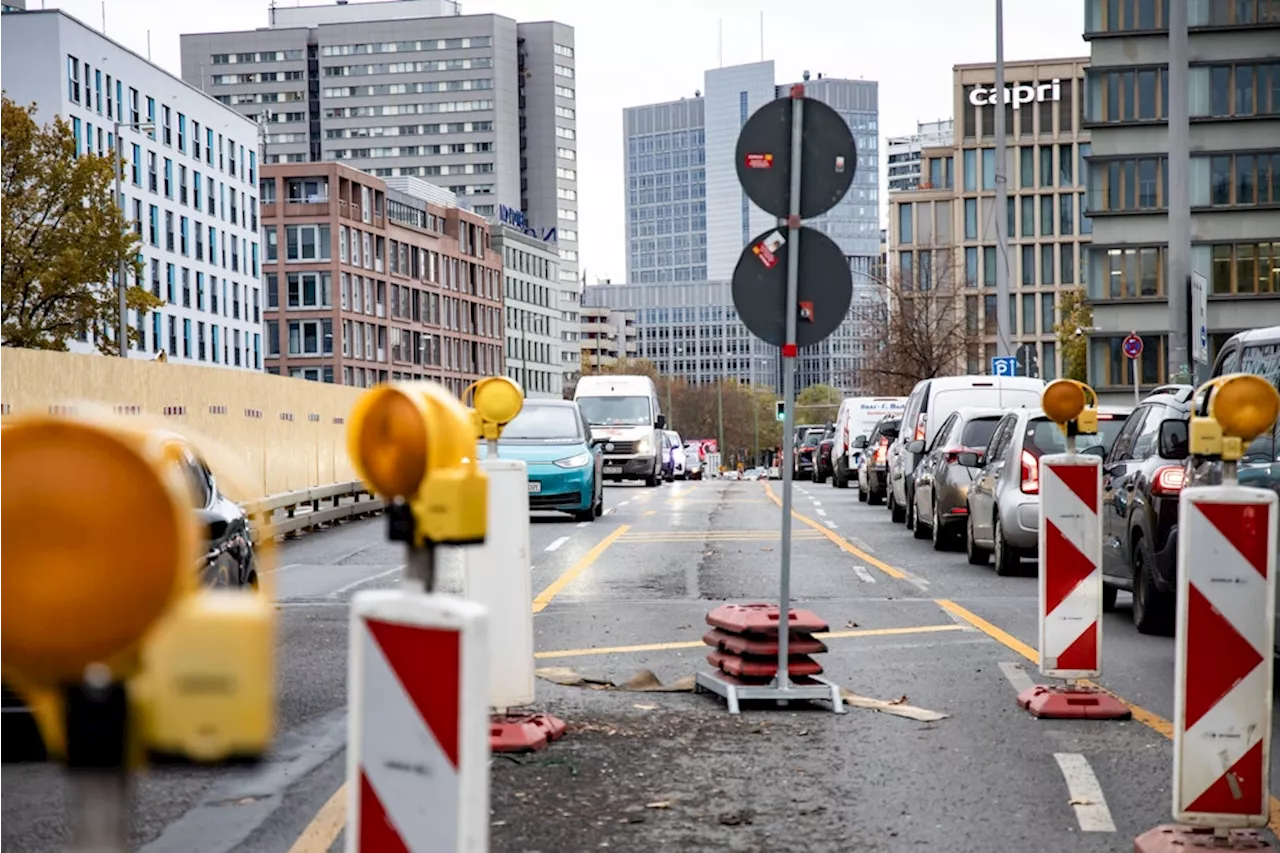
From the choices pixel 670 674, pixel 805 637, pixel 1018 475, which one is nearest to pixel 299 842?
pixel 805 637

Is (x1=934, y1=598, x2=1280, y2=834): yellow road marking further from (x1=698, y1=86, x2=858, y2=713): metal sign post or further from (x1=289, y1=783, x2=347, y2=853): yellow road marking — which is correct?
(x1=289, y1=783, x2=347, y2=853): yellow road marking

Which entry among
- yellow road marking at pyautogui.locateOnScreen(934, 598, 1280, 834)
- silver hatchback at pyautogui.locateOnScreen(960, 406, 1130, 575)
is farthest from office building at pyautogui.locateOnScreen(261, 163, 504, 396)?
yellow road marking at pyautogui.locateOnScreen(934, 598, 1280, 834)

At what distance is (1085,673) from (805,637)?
137 centimetres

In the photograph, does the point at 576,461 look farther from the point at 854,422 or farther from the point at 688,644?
the point at 854,422

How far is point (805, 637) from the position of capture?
9188mm

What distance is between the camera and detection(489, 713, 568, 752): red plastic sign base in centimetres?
766

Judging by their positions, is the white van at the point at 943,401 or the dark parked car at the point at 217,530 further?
the white van at the point at 943,401

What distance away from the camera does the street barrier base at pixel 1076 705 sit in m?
8.52

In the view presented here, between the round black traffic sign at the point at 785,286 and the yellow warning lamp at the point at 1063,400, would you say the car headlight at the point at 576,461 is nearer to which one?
the round black traffic sign at the point at 785,286

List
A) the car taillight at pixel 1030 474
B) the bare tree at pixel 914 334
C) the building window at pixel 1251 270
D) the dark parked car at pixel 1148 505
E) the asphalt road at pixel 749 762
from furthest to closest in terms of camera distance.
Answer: the building window at pixel 1251 270
the bare tree at pixel 914 334
the car taillight at pixel 1030 474
the dark parked car at pixel 1148 505
the asphalt road at pixel 749 762

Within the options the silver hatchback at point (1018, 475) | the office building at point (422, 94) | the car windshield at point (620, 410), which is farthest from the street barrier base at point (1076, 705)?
the office building at point (422, 94)

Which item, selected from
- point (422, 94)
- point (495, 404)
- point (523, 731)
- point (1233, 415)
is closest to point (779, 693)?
point (523, 731)

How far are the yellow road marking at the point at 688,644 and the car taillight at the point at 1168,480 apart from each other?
1.72 meters

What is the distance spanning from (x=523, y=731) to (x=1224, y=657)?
3110 millimetres
